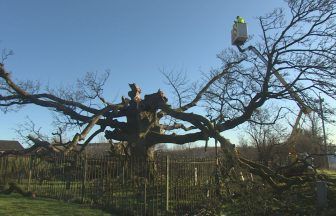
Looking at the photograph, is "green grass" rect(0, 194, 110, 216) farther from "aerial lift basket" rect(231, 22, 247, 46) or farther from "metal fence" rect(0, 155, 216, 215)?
"aerial lift basket" rect(231, 22, 247, 46)

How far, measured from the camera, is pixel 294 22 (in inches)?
648

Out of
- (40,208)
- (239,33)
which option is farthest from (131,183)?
(239,33)

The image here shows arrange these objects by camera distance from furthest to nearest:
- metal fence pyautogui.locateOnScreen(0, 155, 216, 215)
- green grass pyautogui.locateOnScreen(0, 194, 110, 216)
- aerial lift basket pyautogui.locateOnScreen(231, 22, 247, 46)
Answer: aerial lift basket pyautogui.locateOnScreen(231, 22, 247, 46), metal fence pyautogui.locateOnScreen(0, 155, 216, 215), green grass pyautogui.locateOnScreen(0, 194, 110, 216)

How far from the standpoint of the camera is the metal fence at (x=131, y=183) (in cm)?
1284

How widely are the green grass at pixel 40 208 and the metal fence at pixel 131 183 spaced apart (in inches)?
28.2

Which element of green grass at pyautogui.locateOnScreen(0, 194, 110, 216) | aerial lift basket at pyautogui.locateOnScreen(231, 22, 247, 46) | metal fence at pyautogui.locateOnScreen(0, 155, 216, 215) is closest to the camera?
green grass at pyautogui.locateOnScreen(0, 194, 110, 216)

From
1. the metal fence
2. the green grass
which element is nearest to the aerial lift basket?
the metal fence

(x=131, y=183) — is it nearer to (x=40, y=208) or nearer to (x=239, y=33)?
(x=40, y=208)

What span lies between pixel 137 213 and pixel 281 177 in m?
6.10

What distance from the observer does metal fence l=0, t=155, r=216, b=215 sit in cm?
1284

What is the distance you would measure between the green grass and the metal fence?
0.72 m

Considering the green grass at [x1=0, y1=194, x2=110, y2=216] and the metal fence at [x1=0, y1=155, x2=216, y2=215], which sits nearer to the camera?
the green grass at [x1=0, y1=194, x2=110, y2=216]

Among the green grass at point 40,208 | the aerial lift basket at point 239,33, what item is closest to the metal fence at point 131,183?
the green grass at point 40,208

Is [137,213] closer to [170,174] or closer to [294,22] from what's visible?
[170,174]
